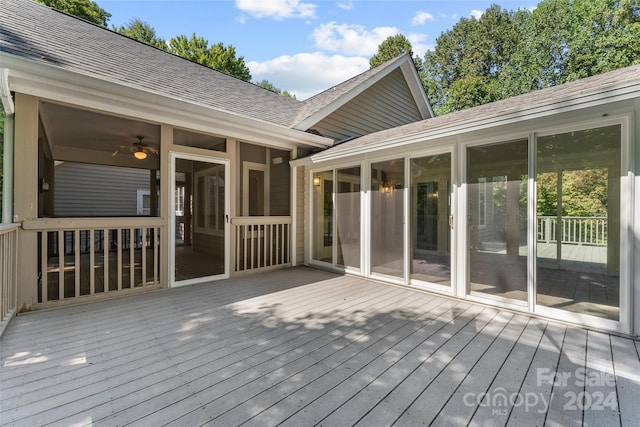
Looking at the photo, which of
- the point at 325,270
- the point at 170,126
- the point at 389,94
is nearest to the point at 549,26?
the point at 389,94

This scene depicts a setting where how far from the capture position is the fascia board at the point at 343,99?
6.17 metres

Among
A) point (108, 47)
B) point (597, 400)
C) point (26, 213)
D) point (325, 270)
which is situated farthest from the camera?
point (325, 270)

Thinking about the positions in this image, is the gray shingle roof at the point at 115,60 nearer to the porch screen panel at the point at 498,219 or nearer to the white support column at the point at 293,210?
the white support column at the point at 293,210

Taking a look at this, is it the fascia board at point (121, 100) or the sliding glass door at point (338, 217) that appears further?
the sliding glass door at point (338, 217)

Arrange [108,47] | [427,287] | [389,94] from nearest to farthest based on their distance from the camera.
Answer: [427,287]
[108,47]
[389,94]

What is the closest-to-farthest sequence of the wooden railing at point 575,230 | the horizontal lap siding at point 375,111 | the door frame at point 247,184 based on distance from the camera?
the wooden railing at point 575,230
the door frame at point 247,184
the horizontal lap siding at point 375,111

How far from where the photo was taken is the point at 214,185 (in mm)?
5957

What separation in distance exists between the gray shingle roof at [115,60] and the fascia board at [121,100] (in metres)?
0.10

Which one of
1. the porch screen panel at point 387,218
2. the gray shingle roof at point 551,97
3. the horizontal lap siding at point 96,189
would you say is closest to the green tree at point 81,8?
the horizontal lap siding at point 96,189

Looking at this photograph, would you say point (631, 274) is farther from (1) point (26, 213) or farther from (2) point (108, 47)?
(2) point (108, 47)

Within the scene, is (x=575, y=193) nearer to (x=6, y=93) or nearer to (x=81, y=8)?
(x=6, y=93)

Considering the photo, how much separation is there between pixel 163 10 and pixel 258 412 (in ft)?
32.0

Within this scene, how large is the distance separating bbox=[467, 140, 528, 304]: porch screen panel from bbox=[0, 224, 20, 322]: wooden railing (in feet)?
16.3

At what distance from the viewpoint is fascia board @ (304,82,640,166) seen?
2.43 meters
